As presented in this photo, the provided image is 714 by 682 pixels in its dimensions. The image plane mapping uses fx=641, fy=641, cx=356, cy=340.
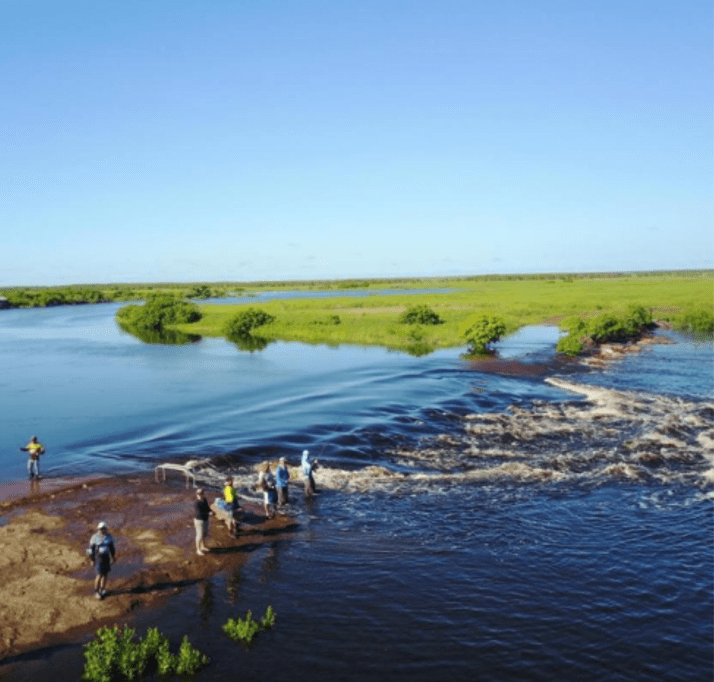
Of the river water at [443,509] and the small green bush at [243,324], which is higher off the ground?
the small green bush at [243,324]

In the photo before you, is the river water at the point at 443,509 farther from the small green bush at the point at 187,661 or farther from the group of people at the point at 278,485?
the group of people at the point at 278,485

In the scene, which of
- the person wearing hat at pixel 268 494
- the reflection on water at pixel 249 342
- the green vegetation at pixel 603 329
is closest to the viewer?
the person wearing hat at pixel 268 494

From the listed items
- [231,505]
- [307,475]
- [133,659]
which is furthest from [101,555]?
[307,475]

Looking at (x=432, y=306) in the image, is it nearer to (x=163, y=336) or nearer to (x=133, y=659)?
(x=163, y=336)

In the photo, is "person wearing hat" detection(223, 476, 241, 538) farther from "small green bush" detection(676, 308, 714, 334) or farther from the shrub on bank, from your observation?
the shrub on bank

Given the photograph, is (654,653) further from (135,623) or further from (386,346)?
(386,346)

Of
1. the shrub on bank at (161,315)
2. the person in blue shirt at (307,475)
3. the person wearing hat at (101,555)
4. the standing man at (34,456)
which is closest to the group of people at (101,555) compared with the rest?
the person wearing hat at (101,555)
